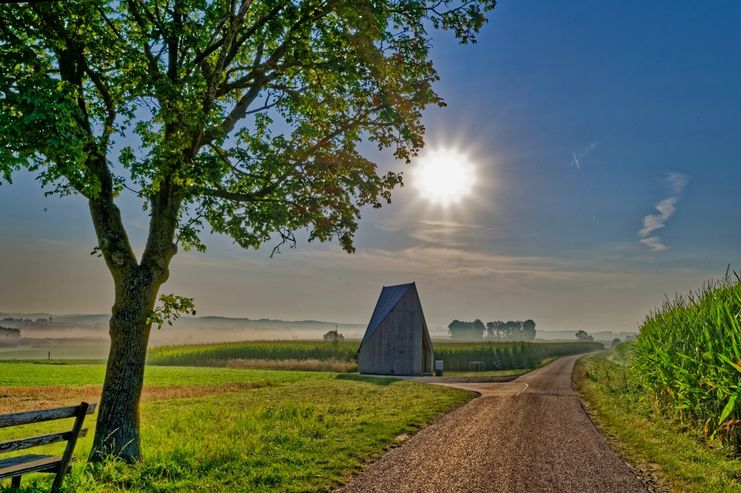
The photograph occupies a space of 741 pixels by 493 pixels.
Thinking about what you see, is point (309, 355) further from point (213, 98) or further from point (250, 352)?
point (213, 98)

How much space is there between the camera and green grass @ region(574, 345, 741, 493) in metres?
8.68

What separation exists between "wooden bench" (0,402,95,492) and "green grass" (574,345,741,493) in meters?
10.6

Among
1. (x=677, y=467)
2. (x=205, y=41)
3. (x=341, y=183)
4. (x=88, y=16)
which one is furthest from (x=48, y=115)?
(x=677, y=467)

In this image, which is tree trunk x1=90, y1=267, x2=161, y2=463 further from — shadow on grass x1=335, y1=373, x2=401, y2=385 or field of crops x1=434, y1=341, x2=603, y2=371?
field of crops x1=434, y1=341, x2=603, y2=371

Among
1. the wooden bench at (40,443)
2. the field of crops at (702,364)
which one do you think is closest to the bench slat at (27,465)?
the wooden bench at (40,443)

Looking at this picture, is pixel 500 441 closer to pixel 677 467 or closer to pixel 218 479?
pixel 677 467

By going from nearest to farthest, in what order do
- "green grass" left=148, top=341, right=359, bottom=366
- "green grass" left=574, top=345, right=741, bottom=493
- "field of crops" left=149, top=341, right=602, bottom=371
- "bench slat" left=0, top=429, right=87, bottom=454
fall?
"bench slat" left=0, top=429, right=87, bottom=454, "green grass" left=574, top=345, right=741, bottom=493, "field of crops" left=149, top=341, right=602, bottom=371, "green grass" left=148, top=341, right=359, bottom=366

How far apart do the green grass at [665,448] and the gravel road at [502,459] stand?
1.89 ft

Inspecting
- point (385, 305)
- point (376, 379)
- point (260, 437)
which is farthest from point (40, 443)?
point (385, 305)

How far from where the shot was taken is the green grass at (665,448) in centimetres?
868

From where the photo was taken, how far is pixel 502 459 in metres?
9.84

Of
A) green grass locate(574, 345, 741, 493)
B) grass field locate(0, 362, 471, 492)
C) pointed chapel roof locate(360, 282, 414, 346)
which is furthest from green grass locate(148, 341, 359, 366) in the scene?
green grass locate(574, 345, 741, 493)

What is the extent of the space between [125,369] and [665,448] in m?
13.0

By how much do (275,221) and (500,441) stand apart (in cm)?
846
